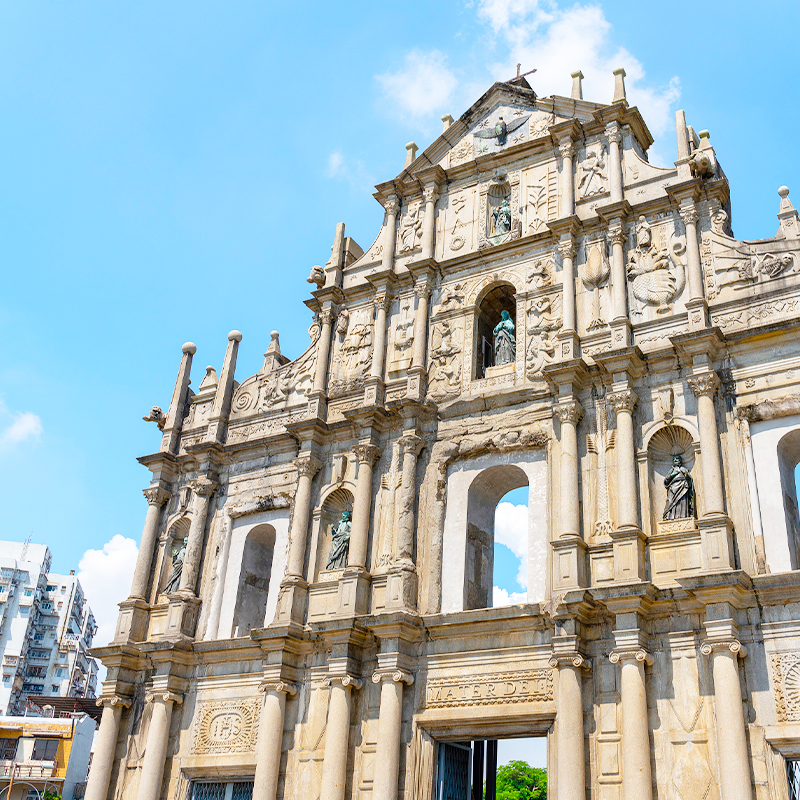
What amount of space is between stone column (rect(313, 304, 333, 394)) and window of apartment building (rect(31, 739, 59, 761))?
31.4 metres

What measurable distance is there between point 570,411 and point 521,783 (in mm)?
45635

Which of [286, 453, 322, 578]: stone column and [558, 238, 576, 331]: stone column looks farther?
[286, 453, 322, 578]: stone column

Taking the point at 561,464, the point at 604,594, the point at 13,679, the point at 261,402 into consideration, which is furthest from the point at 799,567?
the point at 13,679

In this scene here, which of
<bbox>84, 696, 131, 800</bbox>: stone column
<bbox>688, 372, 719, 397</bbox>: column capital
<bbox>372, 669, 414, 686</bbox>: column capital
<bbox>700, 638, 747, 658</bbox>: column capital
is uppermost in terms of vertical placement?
<bbox>688, 372, 719, 397</bbox>: column capital

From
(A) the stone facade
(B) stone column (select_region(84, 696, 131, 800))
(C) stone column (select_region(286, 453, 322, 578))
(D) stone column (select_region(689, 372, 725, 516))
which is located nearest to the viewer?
(A) the stone facade

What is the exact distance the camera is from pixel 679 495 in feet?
45.4

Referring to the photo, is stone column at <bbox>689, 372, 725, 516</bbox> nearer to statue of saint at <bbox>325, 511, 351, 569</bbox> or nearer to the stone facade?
the stone facade

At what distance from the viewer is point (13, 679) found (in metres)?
63.9

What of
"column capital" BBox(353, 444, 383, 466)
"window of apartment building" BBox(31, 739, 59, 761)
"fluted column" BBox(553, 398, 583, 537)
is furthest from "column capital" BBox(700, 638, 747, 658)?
"window of apartment building" BBox(31, 739, 59, 761)

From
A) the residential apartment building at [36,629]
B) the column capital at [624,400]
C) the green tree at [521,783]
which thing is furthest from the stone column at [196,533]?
the residential apartment building at [36,629]

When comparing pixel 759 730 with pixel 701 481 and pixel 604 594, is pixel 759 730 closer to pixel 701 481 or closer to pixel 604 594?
pixel 604 594

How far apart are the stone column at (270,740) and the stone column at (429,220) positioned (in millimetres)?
9267

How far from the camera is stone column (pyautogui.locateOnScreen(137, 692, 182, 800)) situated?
15844 millimetres

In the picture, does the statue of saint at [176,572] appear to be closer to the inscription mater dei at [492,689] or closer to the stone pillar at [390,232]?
the inscription mater dei at [492,689]
